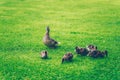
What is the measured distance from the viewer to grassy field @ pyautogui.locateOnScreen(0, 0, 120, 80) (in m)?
10.7

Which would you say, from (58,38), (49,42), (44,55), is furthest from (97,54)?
(58,38)

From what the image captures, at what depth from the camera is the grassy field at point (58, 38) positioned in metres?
10.7

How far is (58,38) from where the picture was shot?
15148mm

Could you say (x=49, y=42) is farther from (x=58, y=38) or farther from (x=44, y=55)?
(x=58, y=38)

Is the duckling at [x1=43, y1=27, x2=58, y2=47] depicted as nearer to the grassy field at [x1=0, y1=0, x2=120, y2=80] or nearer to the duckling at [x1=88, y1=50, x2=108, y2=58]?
the grassy field at [x1=0, y1=0, x2=120, y2=80]

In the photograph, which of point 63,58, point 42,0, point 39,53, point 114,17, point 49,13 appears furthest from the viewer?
point 42,0

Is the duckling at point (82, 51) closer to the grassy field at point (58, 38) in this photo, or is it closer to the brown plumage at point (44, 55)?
the grassy field at point (58, 38)

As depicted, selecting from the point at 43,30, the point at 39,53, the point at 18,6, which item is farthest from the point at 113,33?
the point at 18,6

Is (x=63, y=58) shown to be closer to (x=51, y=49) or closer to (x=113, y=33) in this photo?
(x=51, y=49)

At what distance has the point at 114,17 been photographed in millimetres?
20469

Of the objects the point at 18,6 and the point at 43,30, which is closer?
the point at 43,30

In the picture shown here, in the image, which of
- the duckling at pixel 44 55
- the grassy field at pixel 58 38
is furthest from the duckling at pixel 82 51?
the duckling at pixel 44 55

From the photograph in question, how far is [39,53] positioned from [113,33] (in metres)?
4.72

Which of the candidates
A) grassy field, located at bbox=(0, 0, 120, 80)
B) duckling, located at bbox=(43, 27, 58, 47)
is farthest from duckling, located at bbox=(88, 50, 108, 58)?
duckling, located at bbox=(43, 27, 58, 47)
